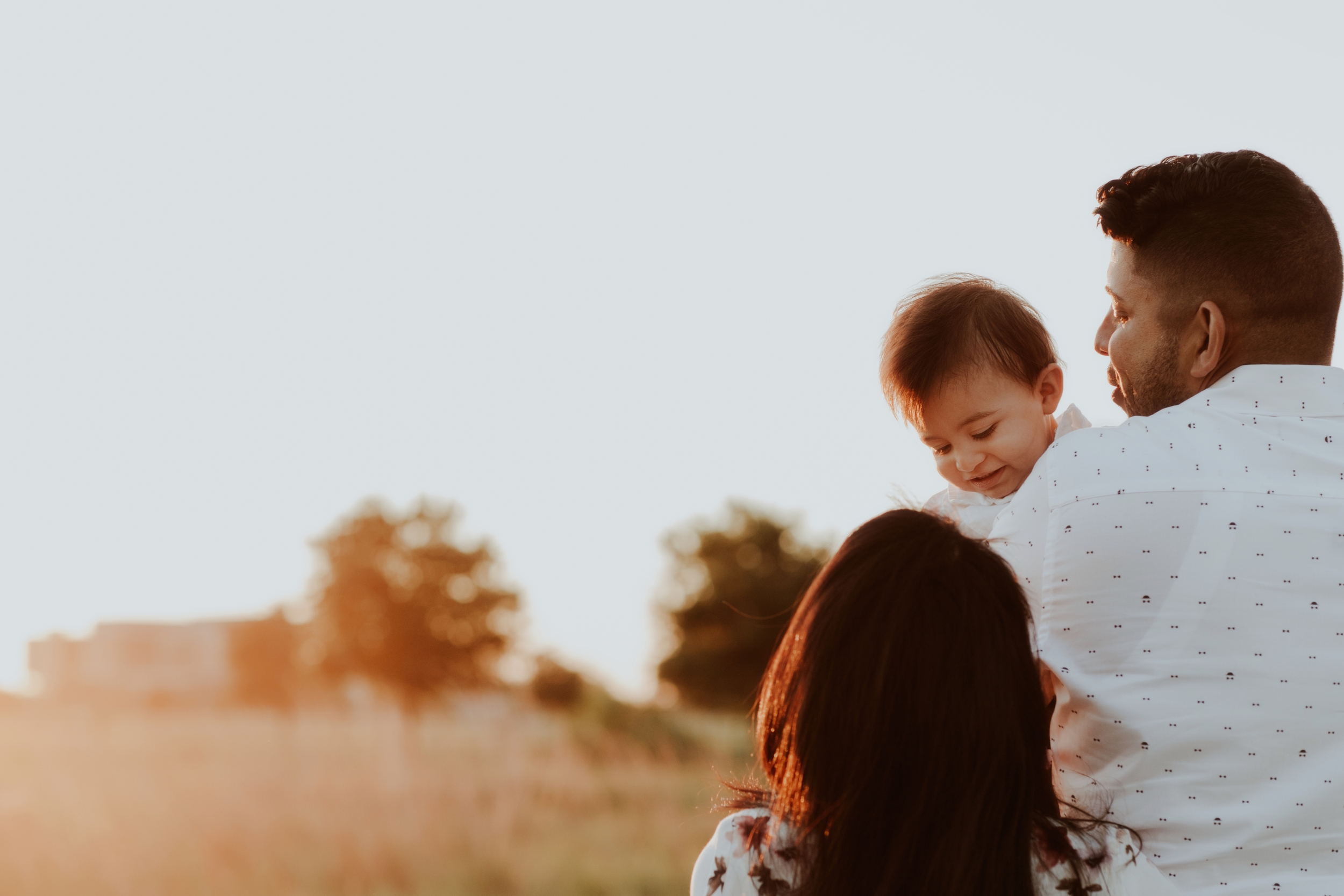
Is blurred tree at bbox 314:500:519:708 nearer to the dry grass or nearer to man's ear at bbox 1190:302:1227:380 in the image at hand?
the dry grass

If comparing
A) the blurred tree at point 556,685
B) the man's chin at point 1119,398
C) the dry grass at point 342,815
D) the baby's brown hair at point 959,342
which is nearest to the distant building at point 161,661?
the blurred tree at point 556,685

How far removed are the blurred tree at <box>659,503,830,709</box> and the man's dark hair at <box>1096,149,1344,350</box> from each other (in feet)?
77.9

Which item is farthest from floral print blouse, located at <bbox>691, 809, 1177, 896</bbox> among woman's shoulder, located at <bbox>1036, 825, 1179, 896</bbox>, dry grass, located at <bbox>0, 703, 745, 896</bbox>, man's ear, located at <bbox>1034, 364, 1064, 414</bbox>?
dry grass, located at <bbox>0, 703, 745, 896</bbox>

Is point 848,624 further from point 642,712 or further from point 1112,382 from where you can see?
point 642,712

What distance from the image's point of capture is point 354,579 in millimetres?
31234

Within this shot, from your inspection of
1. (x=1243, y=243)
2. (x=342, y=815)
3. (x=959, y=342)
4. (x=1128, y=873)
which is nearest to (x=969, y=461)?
(x=959, y=342)

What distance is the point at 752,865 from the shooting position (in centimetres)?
148

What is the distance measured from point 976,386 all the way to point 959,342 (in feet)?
0.39

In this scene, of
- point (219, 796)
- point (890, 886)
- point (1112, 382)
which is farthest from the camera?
point (219, 796)

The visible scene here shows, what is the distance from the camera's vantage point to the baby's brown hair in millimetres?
2686

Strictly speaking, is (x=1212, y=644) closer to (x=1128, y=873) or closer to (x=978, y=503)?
(x=1128, y=873)

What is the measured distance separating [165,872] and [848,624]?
803 cm

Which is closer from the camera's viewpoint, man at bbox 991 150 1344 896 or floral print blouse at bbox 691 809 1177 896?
floral print blouse at bbox 691 809 1177 896

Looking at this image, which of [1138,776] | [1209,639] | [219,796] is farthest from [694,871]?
[219,796]
